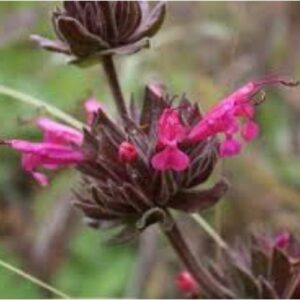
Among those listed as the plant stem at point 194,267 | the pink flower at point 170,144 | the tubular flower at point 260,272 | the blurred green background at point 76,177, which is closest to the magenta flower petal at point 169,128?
the pink flower at point 170,144

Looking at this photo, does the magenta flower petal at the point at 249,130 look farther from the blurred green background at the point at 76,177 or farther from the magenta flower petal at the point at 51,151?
the blurred green background at the point at 76,177

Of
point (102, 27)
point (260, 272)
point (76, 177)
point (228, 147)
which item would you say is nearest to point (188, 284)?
point (260, 272)

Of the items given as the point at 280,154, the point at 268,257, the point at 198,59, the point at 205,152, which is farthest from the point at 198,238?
the point at 205,152

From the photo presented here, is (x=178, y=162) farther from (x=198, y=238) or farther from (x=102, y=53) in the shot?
(x=198, y=238)

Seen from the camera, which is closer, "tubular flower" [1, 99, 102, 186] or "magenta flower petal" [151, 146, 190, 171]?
"magenta flower petal" [151, 146, 190, 171]

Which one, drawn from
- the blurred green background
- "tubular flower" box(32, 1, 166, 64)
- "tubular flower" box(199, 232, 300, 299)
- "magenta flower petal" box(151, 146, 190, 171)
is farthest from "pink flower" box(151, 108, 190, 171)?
the blurred green background

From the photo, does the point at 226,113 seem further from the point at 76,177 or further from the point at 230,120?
the point at 76,177

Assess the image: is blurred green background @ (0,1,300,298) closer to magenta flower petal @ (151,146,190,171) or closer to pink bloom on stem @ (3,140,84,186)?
pink bloom on stem @ (3,140,84,186)
